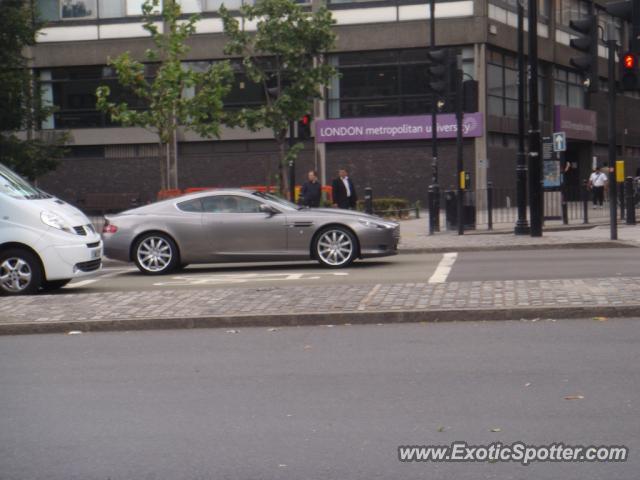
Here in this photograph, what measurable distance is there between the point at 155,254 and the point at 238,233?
136cm

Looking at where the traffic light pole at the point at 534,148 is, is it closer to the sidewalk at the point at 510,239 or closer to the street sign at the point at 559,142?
the sidewalk at the point at 510,239

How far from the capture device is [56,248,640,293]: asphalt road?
1455cm

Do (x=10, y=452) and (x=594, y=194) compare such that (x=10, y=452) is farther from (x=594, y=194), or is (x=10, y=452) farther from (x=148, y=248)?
(x=594, y=194)

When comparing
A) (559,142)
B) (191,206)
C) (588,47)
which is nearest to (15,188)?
(191,206)

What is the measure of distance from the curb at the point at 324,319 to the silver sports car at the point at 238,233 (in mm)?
6170

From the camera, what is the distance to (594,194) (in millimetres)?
31062

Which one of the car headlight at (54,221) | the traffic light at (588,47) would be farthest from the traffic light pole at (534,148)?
the car headlight at (54,221)

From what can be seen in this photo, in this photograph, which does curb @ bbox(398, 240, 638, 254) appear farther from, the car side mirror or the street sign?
the street sign

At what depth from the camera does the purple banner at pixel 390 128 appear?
41750 millimetres

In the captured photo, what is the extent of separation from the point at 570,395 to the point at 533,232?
1560cm

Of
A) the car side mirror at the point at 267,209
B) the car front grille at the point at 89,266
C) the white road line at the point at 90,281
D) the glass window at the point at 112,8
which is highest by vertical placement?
the glass window at the point at 112,8

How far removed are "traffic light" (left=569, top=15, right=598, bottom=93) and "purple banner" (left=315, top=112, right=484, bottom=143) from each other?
23.1 metres

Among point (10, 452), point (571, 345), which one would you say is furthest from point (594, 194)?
point (10, 452)

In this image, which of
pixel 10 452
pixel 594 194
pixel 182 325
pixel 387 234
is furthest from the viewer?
pixel 594 194
